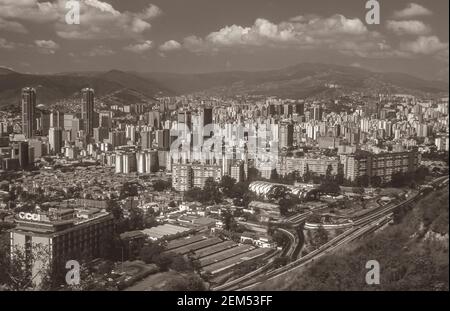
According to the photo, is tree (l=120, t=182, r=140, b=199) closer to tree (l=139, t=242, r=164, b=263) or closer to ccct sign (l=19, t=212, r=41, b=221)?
tree (l=139, t=242, r=164, b=263)

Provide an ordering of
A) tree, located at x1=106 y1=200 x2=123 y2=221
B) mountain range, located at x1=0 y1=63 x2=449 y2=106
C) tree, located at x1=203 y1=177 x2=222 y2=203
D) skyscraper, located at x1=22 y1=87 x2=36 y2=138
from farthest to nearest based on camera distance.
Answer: skyscraper, located at x1=22 y1=87 x2=36 y2=138
tree, located at x1=203 y1=177 x2=222 y2=203
mountain range, located at x1=0 y1=63 x2=449 y2=106
tree, located at x1=106 y1=200 x2=123 y2=221

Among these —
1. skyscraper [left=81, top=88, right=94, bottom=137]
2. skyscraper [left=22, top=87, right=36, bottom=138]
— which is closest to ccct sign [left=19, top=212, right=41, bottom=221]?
skyscraper [left=22, top=87, right=36, bottom=138]

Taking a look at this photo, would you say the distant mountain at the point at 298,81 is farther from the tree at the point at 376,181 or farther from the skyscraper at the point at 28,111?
the skyscraper at the point at 28,111

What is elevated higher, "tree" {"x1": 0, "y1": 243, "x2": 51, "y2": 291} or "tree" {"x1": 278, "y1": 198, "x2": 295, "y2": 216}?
"tree" {"x1": 278, "y1": 198, "x2": 295, "y2": 216}

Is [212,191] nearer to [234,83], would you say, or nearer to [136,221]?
[234,83]

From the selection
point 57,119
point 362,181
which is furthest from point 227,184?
point 57,119

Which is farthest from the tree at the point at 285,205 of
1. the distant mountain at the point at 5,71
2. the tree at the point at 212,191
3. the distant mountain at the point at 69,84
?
the distant mountain at the point at 5,71
